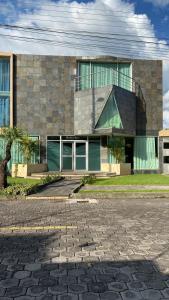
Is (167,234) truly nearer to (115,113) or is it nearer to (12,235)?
(12,235)

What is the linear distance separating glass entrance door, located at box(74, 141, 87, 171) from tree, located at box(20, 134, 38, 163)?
3232mm

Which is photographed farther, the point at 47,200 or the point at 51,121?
the point at 51,121

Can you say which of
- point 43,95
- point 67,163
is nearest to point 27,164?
point 67,163

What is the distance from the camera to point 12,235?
292 inches

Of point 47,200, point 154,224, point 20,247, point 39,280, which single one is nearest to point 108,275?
point 39,280

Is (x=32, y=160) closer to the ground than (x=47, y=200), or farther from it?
farther from it

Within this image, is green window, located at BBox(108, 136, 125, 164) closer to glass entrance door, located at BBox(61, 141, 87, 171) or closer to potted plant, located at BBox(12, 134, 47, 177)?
glass entrance door, located at BBox(61, 141, 87, 171)

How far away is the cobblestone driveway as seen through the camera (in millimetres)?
4441

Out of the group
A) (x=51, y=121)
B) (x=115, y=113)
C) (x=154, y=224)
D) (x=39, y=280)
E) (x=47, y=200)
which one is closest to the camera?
(x=39, y=280)

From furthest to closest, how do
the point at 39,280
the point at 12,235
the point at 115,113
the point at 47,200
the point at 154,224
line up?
the point at 115,113
the point at 47,200
the point at 154,224
the point at 12,235
the point at 39,280

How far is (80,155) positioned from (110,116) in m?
4.14

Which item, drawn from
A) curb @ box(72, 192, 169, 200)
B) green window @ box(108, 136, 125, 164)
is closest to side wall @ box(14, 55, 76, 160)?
green window @ box(108, 136, 125, 164)

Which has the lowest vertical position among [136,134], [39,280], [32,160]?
[39,280]

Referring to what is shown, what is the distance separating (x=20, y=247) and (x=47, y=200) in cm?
706
